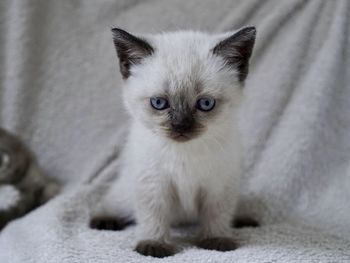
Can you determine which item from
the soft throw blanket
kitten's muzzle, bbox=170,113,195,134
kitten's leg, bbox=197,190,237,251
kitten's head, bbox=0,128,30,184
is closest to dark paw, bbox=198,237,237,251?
kitten's leg, bbox=197,190,237,251

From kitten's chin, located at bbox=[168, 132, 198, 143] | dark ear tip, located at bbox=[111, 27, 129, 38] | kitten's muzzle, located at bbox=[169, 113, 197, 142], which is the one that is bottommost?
kitten's chin, located at bbox=[168, 132, 198, 143]

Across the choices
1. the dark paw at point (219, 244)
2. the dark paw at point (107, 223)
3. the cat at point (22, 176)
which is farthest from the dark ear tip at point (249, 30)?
the cat at point (22, 176)

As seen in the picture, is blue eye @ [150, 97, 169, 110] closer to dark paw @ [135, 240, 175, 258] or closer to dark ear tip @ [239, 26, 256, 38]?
dark ear tip @ [239, 26, 256, 38]

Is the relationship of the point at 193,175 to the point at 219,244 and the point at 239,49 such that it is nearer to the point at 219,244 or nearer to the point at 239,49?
the point at 219,244

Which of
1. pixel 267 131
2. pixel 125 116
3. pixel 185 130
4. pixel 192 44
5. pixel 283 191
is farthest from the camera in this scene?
pixel 125 116

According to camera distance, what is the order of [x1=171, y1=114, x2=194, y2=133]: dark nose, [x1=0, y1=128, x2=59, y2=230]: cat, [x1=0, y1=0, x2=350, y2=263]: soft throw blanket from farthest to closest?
[x1=0, y1=128, x2=59, y2=230]: cat
[x1=0, y1=0, x2=350, y2=263]: soft throw blanket
[x1=171, y1=114, x2=194, y2=133]: dark nose

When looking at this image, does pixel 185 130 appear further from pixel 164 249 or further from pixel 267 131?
pixel 267 131

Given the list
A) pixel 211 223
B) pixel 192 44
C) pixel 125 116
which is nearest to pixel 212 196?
pixel 211 223

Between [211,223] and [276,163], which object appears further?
[276,163]
